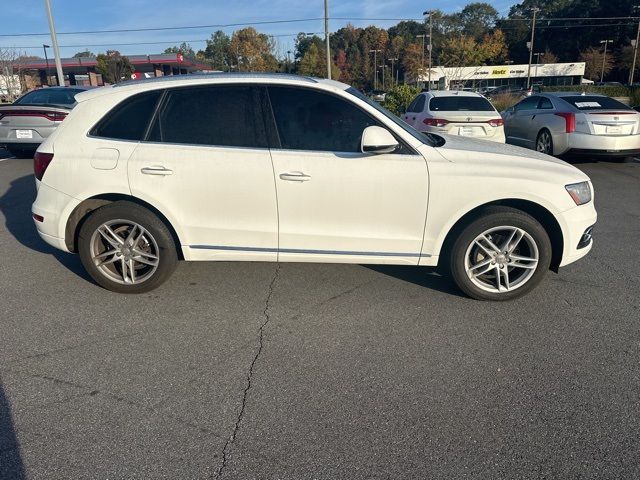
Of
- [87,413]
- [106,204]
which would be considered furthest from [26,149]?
[87,413]

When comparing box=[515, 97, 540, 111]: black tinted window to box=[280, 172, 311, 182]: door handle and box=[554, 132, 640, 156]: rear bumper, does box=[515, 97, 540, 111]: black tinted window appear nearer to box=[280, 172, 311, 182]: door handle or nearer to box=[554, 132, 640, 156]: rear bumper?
box=[554, 132, 640, 156]: rear bumper

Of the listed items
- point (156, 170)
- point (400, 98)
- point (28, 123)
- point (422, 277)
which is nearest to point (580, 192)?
point (422, 277)

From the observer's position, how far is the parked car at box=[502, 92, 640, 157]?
908 centimetres

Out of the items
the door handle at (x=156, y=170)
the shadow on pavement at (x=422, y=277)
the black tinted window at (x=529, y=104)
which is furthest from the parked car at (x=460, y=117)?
the door handle at (x=156, y=170)

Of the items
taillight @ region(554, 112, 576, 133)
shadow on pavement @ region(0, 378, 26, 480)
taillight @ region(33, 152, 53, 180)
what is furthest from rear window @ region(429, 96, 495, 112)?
shadow on pavement @ region(0, 378, 26, 480)

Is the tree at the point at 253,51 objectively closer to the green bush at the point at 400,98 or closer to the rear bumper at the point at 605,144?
the green bush at the point at 400,98

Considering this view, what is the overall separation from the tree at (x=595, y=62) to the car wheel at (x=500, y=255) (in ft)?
248

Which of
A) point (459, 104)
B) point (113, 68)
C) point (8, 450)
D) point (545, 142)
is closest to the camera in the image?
point (8, 450)

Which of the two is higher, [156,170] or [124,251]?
[156,170]

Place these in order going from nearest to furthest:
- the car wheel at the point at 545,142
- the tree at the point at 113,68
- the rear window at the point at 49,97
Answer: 1. the car wheel at the point at 545,142
2. the rear window at the point at 49,97
3. the tree at the point at 113,68

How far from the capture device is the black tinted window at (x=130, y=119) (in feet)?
12.4

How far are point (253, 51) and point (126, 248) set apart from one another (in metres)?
69.1

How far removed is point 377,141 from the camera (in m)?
3.45

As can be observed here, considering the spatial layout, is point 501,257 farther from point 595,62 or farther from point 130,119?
point 595,62
